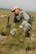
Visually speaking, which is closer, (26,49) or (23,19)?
(26,49)

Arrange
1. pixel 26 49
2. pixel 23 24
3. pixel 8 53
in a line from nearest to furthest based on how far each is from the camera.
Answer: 1. pixel 8 53
2. pixel 26 49
3. pixel 23 24

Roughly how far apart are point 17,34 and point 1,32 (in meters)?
2.39

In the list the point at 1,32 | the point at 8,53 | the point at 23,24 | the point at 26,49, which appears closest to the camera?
the point at 8,53

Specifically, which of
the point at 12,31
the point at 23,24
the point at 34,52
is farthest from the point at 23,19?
the point at 34,52

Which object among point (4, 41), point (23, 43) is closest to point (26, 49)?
point (23, 43)

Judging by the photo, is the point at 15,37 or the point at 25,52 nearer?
the point at 25,52

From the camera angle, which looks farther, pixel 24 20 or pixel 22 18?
pixel 22 18

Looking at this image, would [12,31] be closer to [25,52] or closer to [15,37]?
[15,37]

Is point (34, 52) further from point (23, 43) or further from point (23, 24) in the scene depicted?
point (23, 24)

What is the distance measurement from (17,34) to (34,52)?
1069 mm

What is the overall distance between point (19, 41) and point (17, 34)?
0.26 metres

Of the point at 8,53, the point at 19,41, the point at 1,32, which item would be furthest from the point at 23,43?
the point at 1,32

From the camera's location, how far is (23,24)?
1177 cm

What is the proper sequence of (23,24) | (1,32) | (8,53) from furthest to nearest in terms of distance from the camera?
(1,32)
(23,24)
(8,53)
